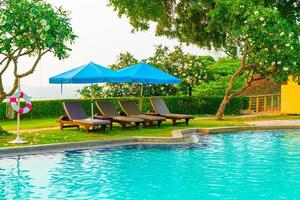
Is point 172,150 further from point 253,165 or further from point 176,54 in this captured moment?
point 176,54

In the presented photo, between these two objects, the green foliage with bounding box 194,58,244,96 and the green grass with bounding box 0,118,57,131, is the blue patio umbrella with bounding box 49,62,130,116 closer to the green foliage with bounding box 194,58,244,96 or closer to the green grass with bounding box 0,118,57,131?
the green grass with bounding box 0,118,57,131

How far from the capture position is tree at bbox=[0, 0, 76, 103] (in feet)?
56.2

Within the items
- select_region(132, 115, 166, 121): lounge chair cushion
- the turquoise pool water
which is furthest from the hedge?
the turquoise pool water

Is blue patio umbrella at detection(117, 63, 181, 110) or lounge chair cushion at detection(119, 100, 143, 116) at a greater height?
blue patio umbrella at detection(117, 63, 181, 110)

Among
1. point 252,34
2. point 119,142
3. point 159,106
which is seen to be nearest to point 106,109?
point 159,106

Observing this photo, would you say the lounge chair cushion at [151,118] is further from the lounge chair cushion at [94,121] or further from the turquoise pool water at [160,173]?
the turquoise pool water at [160,173]

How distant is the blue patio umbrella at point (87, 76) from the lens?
2088 centimetres

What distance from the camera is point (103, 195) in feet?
34.5

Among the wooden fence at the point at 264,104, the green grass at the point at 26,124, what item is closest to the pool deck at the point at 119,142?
the green grass at the point at 26,124

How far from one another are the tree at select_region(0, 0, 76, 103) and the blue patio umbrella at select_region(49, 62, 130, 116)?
275 centimetres

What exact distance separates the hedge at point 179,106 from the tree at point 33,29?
1030 cm

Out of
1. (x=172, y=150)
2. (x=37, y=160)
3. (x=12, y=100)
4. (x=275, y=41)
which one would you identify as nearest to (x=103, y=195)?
(x=37, y=160)

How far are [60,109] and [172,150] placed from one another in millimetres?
13647

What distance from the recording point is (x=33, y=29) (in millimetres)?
17297
